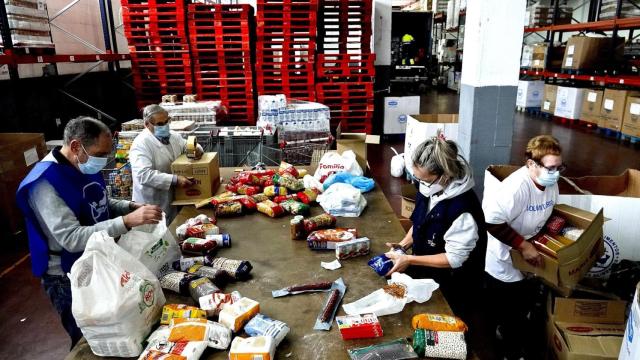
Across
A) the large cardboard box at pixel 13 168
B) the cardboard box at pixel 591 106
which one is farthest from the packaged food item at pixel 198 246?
the cardboard box at pixel 591 106

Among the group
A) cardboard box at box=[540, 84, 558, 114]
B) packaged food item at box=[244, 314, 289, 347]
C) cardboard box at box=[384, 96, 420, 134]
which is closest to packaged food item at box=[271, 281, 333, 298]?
packaged food item at box=[244, 314, 289, 347]

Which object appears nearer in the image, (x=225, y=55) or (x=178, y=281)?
(x=178, y=281)

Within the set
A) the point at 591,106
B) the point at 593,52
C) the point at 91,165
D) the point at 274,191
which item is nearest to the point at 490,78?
the point at 274,191

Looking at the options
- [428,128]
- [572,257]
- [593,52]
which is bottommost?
[572,257]

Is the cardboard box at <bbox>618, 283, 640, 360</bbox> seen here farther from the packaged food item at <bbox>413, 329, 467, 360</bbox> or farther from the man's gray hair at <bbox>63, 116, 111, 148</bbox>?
the man's gray hair at <bbox>63, 116, 111, 148</bbox>

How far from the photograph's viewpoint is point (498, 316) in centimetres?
325

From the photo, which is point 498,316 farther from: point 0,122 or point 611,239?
point 0,122

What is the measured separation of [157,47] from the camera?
721 cm

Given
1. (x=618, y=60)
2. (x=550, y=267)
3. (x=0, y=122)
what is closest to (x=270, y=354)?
(x=550, y=267)

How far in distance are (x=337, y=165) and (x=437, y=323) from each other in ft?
6.89

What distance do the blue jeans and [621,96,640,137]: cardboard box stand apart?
32.7 feet

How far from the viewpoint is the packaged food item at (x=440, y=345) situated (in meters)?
1.66

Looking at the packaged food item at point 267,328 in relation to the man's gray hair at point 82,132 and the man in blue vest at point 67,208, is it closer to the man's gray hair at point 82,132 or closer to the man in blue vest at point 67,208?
the man in blue vest at point 67,208

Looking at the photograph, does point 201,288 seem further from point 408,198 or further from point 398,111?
point 398,111
